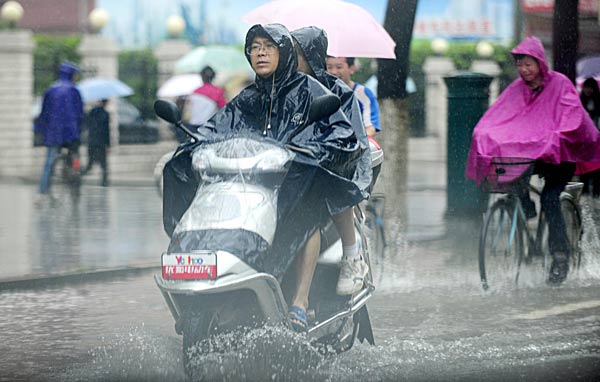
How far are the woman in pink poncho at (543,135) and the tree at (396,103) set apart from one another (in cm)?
202

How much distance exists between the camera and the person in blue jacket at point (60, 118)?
1752cm

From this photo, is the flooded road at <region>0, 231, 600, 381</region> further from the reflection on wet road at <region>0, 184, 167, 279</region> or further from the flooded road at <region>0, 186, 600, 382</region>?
the reflection on wet road at <region>0, 184, 167, 279</region>

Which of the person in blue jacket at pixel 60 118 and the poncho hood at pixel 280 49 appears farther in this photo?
the person in blue jacket at pixel 60 118

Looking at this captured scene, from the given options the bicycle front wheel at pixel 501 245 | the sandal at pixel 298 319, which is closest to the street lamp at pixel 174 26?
the bicycle front wheel at pixel 501 245

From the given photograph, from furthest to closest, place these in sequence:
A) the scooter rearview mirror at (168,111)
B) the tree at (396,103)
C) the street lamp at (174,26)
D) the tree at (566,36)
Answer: the street lamp at (174,26), the tree at (566,36), the tree at (396,103), the scooter rearview mirror at (168,111)

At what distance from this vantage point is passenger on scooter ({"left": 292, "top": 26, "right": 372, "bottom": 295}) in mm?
6172

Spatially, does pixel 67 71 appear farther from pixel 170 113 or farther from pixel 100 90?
pixel 170 113

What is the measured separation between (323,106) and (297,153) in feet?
0.84

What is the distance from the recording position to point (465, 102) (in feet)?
46.6

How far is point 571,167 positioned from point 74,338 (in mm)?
3933

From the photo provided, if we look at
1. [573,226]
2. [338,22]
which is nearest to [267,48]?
[338,22]

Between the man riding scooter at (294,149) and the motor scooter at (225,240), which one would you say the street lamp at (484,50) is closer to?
the man riding scooter at (294,149)

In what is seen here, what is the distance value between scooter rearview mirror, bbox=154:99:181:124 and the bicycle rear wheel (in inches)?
183

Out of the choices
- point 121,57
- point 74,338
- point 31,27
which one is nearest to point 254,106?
point 74,338
